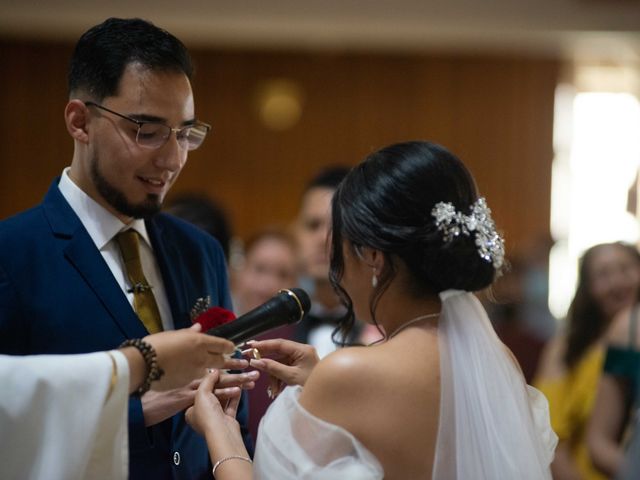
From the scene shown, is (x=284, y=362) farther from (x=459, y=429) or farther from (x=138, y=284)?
(x=459, y=429)

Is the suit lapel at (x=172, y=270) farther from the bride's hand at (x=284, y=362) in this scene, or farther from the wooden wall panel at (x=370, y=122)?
the wooden wall panel at (x=370, y=122)

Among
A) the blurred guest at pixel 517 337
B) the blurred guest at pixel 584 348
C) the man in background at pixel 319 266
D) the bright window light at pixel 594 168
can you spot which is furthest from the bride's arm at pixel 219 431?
the bright window light at pixel 594 168

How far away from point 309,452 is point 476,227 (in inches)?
23.1

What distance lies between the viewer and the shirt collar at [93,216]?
2.34 meters

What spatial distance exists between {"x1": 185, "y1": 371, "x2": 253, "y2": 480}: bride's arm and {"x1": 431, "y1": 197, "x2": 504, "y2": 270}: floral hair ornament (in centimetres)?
62

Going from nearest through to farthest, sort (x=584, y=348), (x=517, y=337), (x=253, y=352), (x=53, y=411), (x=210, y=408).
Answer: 1. (x=53, y=411)
2. (x=210, y=408)
3. (x=253, y=352)
4. (x=584, y=348)
5. (x=517, y=337)

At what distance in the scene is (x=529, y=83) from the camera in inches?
384

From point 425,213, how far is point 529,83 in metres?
8.11

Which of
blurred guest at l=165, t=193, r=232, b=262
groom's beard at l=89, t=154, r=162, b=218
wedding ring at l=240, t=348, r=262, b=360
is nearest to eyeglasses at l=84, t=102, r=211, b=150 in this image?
groom's beard at l=89, t=154, r=162, b=218

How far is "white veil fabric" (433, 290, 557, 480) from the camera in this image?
6.53 ft

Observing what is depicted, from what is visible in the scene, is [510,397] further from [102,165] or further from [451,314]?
[102,165]

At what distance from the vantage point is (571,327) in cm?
467

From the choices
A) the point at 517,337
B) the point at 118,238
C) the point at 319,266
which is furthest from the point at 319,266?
the point at 517,337

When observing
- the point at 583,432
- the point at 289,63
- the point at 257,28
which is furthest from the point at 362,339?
the point at 289,63
